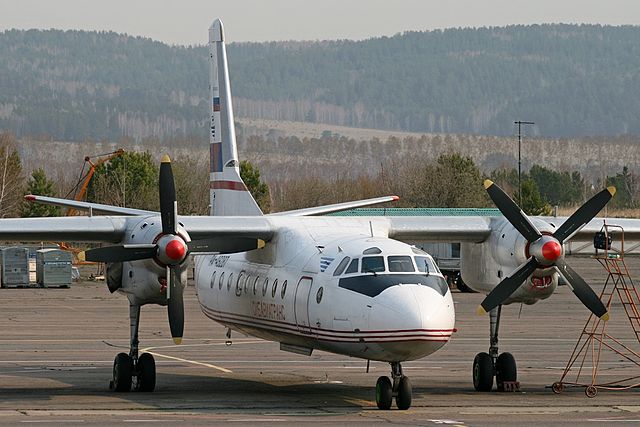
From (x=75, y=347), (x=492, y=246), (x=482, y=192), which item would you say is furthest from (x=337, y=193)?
(x=492, y=246)

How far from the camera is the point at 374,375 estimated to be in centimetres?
2389

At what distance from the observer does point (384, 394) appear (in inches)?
709

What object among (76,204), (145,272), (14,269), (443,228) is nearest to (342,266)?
(443,228)

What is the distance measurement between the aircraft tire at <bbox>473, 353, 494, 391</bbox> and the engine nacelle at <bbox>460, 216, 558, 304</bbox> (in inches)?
49.2

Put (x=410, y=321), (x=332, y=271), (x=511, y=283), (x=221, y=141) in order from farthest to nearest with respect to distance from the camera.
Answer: (x=221, y=141), (x=511, y=283), (x=332, y=271), (x=410, y=321)

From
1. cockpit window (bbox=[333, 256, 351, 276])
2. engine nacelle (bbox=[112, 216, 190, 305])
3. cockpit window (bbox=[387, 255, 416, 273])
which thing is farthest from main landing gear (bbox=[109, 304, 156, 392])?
cockpit window (bbox=[387, 255, 416, 273])

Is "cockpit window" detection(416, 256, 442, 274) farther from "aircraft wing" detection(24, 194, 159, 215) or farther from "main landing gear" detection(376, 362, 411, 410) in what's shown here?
"aircraft wing" detection(24, 194, 159, 215)

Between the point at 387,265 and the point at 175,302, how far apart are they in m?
4.42

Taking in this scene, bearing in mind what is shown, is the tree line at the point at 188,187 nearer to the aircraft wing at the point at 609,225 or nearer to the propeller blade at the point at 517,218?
the aircraft wing at the point at 609,225

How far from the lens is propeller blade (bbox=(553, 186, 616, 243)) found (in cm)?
2080

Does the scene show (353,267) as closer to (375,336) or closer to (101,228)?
(375,336)

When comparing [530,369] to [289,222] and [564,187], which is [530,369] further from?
[564,187]

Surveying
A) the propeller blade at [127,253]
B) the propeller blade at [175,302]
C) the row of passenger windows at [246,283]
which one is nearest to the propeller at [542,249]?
the row of passenger windows at [246,283]

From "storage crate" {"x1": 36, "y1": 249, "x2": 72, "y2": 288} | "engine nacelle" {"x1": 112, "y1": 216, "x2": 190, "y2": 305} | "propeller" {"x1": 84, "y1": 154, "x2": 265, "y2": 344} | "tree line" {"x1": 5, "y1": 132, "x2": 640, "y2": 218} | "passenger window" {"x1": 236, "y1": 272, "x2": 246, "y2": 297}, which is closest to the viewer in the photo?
"propeller" {"x1": 84, "y1": 154, "x2": 265, "y2": 344}
